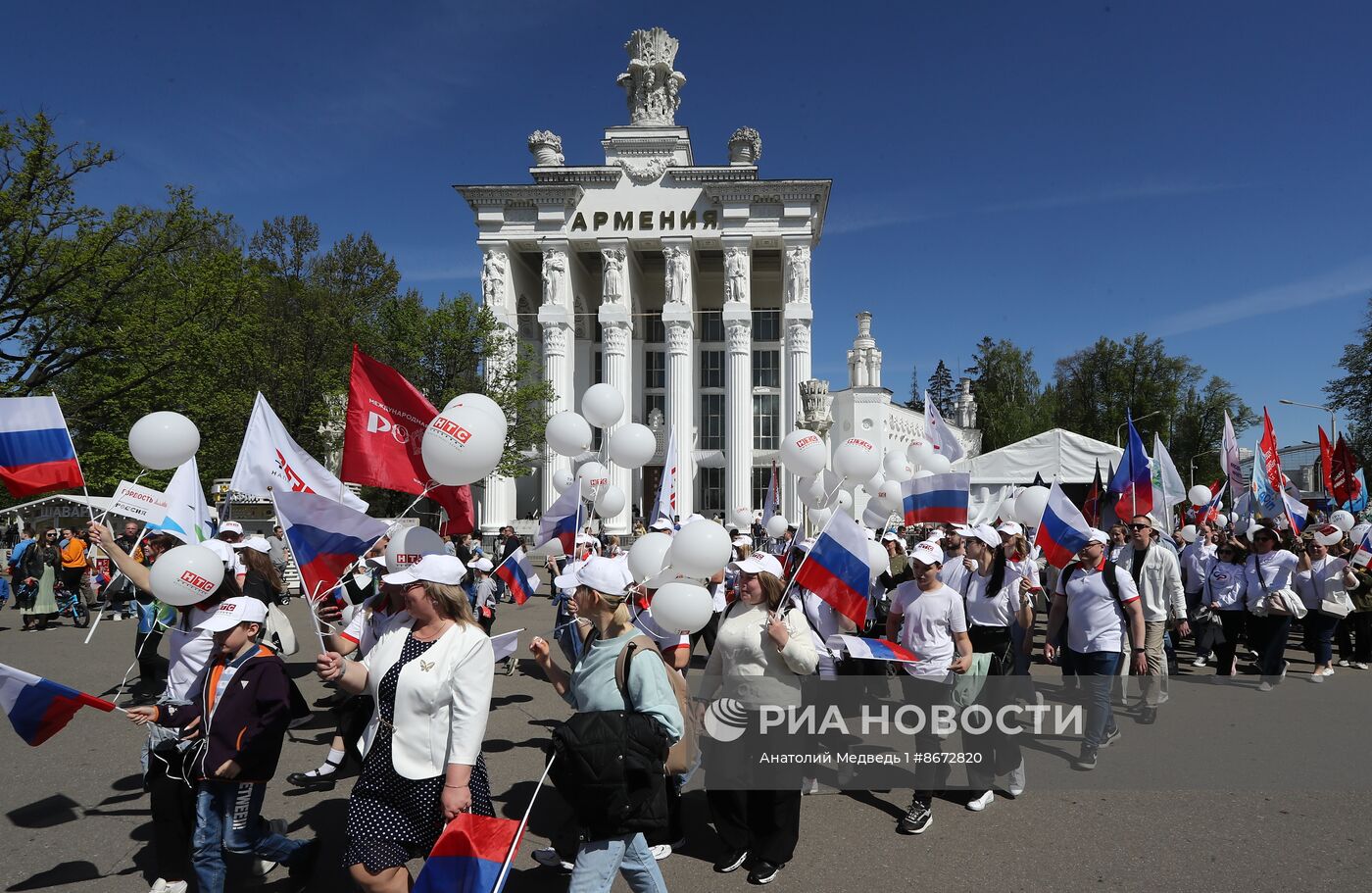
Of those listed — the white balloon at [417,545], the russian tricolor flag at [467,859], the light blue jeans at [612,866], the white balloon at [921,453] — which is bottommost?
the light blue jeans at [612,866]

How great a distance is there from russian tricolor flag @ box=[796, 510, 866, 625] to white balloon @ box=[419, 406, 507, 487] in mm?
Answer: 2374

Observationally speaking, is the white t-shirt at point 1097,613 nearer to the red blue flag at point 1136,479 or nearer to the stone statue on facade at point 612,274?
the red blue flag at point 1136,479

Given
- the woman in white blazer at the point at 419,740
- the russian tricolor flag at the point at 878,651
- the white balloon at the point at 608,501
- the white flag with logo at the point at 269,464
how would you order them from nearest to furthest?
the woman in white blazer at the point at 419,740
the russian tricolor flag at the point at 878,651
the white flag with logo at the point at 269,464
the white balloon at the point at 608,501

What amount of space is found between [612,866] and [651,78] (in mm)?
44408

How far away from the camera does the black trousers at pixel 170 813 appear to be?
427cm

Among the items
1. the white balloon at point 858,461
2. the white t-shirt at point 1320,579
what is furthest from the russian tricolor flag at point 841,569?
the white t-shirt at point 1320,579

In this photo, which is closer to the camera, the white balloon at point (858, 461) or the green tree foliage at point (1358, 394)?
the white balloon at point (858, 461)

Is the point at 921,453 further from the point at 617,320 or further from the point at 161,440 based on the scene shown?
the point at 617,320

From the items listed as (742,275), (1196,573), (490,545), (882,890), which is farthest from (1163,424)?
(882,890)

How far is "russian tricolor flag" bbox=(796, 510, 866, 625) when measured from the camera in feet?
19.2

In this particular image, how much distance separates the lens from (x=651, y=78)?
1676 inches

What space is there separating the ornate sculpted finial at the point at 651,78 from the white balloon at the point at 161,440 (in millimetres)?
39106

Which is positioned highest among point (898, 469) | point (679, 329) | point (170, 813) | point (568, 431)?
point (679, 329)

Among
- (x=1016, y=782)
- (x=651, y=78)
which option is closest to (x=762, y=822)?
(x=1016, y=782)
